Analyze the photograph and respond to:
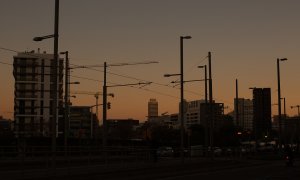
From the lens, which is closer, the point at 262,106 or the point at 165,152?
the point at 165,152

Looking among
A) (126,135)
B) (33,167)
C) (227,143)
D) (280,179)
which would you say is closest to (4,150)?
(33,167)

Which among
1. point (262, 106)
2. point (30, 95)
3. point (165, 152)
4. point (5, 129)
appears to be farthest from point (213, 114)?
point (30, 95)

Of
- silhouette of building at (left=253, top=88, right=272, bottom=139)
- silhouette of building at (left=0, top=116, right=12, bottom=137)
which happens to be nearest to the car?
silhouette of building at (left=253, top=88, right=272, bottom=139)

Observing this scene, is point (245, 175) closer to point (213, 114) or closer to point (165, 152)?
point (213, 114)

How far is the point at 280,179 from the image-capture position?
92.3 feet

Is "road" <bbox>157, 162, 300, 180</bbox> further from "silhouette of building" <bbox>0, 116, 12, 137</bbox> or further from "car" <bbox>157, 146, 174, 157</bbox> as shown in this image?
"silhouette of building" <bbox>0, 116, 12, 137</bbox>

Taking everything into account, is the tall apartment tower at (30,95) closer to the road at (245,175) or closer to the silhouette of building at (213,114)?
the silhouette of building at (213,114)

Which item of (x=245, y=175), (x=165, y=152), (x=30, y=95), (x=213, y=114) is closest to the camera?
(x=245, y=175)

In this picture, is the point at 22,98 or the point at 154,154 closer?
the point at 154,154

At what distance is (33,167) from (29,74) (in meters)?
124

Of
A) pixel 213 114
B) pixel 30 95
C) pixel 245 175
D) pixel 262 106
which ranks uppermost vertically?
pixel 30 95

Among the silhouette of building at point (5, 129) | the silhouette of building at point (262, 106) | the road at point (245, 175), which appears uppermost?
the silhouette of building at point (262, 106)

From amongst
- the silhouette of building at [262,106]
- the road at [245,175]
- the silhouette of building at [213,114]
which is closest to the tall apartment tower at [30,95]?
the silhouette of building at [262,106]

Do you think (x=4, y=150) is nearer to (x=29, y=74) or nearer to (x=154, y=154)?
(x=154, y=154)
